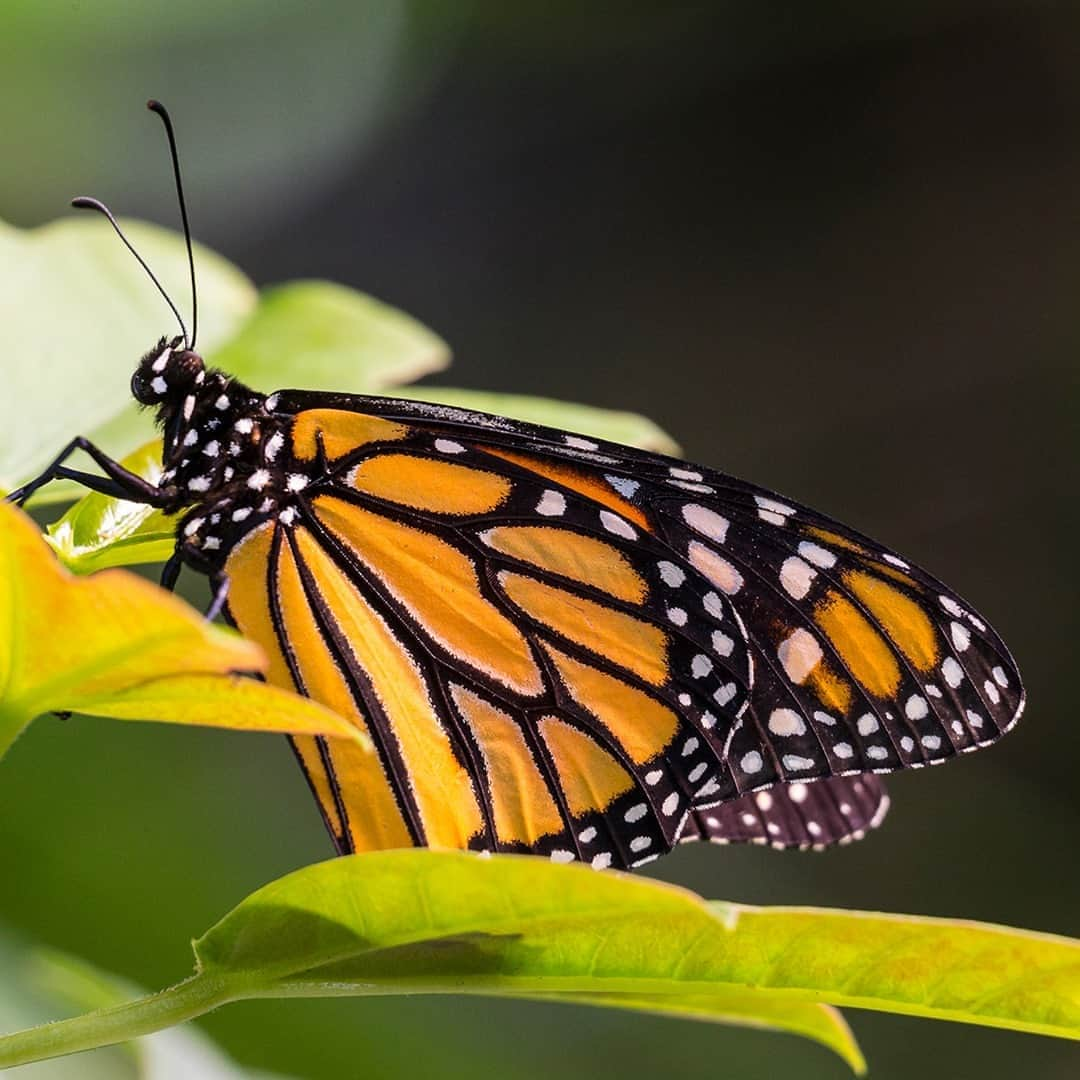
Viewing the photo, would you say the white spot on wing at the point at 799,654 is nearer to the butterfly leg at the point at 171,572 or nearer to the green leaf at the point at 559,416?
the green leaf at the point at 559,416

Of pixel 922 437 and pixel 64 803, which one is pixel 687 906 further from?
pixel 922 437

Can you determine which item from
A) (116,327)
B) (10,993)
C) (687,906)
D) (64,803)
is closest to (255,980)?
(687,906)

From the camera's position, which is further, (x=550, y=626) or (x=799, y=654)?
(x=550, y=626)

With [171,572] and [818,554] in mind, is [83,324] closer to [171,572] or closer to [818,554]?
[171,572]

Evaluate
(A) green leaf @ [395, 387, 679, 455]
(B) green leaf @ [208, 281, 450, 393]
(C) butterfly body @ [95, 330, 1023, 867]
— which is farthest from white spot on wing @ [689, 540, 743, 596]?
(B) green leaf @ [208, 281, 450, 393]

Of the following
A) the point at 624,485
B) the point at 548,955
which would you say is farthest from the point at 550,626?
the point at 548,955

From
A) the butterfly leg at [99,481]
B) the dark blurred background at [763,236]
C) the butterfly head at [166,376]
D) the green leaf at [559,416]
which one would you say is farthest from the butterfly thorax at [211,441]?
the dark blurred background at [763,236]

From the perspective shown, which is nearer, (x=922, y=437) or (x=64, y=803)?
(x=64, y=803)
